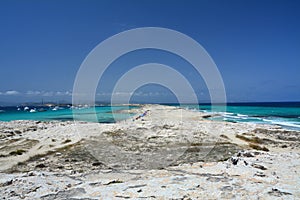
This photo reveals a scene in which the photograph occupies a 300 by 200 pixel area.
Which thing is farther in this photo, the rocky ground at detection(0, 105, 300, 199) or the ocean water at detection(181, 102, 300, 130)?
the ocean water at detection(181, 102, 300, 130)

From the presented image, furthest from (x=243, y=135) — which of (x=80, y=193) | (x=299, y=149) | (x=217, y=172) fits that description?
(x=80, y=193)

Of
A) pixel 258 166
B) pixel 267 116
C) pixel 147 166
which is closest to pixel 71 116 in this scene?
pixel 267 116

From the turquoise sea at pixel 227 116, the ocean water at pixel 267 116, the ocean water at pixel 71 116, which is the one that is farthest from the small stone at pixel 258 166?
the ocean water at pixel 71 116

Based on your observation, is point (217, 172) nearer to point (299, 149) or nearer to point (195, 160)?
point (195, 160)

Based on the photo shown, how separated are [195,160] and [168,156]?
175 cm

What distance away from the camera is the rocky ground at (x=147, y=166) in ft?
22.0

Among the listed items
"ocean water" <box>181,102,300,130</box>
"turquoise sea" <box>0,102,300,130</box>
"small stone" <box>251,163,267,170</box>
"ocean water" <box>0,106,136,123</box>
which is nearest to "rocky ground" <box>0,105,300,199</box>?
"small stone" <box>251,163,267,170</box>

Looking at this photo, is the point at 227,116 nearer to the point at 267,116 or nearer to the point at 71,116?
the point at 267,116

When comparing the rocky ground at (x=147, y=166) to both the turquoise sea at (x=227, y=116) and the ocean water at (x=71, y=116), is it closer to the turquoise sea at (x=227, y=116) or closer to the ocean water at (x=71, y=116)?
the turquoise sea at (x=227, y=116)

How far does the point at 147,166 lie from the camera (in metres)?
11.7

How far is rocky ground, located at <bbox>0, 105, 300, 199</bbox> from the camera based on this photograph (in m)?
6.70

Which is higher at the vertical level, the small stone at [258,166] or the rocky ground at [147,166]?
the small stone at [258,166]

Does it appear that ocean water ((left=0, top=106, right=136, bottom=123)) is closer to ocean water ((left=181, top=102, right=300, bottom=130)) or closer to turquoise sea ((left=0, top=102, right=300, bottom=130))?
turquoise sea ((left=0, top=102, right=300, bottom=130))

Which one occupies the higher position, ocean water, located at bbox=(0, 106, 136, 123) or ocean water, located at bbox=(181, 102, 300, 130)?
ocean water, located at bbox=(181, 102, 300, 130)
